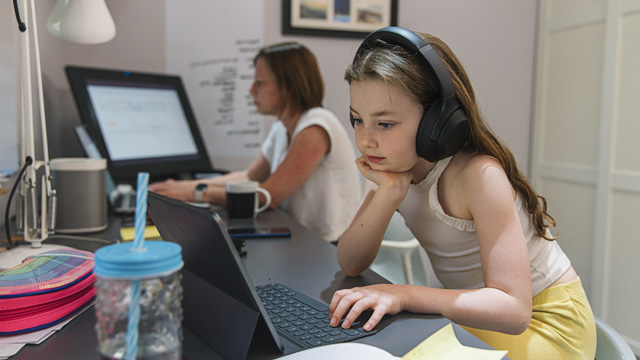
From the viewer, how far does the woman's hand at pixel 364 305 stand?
68cm

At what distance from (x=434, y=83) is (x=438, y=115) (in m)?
0.06

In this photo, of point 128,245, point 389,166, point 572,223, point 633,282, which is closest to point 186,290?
point 128,245

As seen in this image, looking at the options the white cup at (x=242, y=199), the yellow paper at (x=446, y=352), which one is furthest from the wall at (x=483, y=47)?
the yellow paper at (x=446, y=352)

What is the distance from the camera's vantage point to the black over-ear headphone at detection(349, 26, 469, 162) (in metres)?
0.84

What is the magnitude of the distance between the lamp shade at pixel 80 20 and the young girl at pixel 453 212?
624 mm

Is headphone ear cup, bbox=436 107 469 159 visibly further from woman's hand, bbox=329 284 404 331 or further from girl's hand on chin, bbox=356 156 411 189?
woman's hand, bbox=329 284 404 331

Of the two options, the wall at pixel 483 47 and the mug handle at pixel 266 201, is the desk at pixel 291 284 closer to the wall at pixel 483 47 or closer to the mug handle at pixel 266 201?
the mug handle at pixel 266 201

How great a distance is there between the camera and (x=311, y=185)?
182 cm

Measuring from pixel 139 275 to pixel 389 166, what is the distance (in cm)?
63

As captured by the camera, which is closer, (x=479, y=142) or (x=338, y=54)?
(x=479, y=142)

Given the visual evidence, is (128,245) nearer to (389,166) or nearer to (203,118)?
(389,166)

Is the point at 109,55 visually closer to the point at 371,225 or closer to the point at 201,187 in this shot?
the point at 201,187

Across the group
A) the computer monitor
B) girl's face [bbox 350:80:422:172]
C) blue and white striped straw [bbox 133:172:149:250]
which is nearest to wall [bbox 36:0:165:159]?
the computer monitor

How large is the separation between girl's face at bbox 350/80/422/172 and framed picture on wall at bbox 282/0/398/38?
4.73 feet
